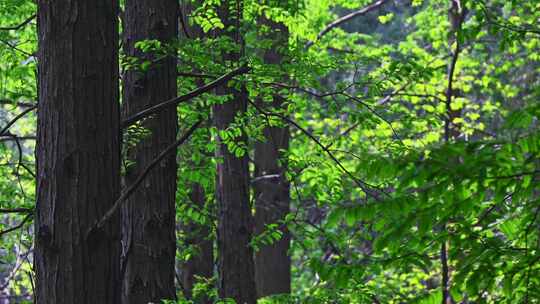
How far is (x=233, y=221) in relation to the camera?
289 inches

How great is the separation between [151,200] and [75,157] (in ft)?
5.75

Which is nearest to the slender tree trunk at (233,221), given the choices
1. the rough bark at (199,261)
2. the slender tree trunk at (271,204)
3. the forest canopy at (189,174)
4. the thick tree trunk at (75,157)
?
the forest canopy at (189,174)

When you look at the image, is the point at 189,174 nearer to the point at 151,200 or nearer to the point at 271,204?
the point at 151,200

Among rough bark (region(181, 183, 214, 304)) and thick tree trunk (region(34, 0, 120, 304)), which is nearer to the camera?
thick tree trunk (region(34, 0, 120, 304))

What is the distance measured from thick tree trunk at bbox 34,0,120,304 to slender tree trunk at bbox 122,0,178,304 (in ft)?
5.16

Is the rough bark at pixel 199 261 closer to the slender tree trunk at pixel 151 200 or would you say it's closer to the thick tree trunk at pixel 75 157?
the slender tree trunk at pixel 151 200

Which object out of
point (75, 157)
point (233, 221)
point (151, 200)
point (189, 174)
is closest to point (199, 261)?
point (233, 221)

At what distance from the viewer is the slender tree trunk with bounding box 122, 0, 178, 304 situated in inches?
185

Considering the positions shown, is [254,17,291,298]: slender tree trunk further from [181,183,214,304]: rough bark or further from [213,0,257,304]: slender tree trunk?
[213,0,257,304]: slender tree trunk

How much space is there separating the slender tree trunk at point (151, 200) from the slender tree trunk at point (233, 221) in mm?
2466

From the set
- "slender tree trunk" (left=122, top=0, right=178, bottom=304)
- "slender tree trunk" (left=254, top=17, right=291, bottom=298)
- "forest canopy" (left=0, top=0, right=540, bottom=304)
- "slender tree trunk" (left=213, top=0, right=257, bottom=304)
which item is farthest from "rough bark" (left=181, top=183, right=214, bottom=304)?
"slender tree trunk" (left=122, top=0, right=178, bottom=304)

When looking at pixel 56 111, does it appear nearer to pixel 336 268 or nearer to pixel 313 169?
pixel 336 268

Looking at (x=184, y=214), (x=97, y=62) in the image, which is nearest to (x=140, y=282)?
(x=97, y=62)

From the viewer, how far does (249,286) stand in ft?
23.9
